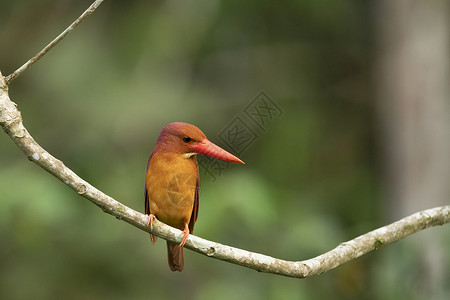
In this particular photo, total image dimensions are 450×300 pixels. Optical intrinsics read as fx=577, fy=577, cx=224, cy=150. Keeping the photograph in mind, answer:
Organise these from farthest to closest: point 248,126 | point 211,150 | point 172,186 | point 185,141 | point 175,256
Result: point 248,126
point 175,256
point 172,186
point 185,141
point 211,150

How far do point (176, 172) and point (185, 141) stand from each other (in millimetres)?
154

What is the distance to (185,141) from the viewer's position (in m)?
2.38

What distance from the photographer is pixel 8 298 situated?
17.3ft

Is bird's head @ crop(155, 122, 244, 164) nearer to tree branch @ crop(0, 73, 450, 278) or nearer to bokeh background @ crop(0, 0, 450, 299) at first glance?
tree branch @ crop(0, 73, 450, 278)

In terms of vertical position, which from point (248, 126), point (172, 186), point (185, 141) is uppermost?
point (248, 126)

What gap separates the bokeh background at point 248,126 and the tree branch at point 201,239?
1.22 metres

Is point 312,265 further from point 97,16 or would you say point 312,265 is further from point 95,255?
point 97,16

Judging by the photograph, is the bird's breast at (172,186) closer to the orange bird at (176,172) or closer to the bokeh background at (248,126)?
the orange bird at (176,172)

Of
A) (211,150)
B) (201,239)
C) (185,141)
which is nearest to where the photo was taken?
(201,239)

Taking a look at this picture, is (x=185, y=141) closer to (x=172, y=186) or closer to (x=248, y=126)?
(x=172, y=186)

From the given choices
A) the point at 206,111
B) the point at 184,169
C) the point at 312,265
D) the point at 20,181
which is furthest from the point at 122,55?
the point at 312,265

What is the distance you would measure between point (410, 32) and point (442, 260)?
201 cm

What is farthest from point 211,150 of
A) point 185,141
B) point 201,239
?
point 201,239

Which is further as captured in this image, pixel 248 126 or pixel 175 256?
pixel 248 126
